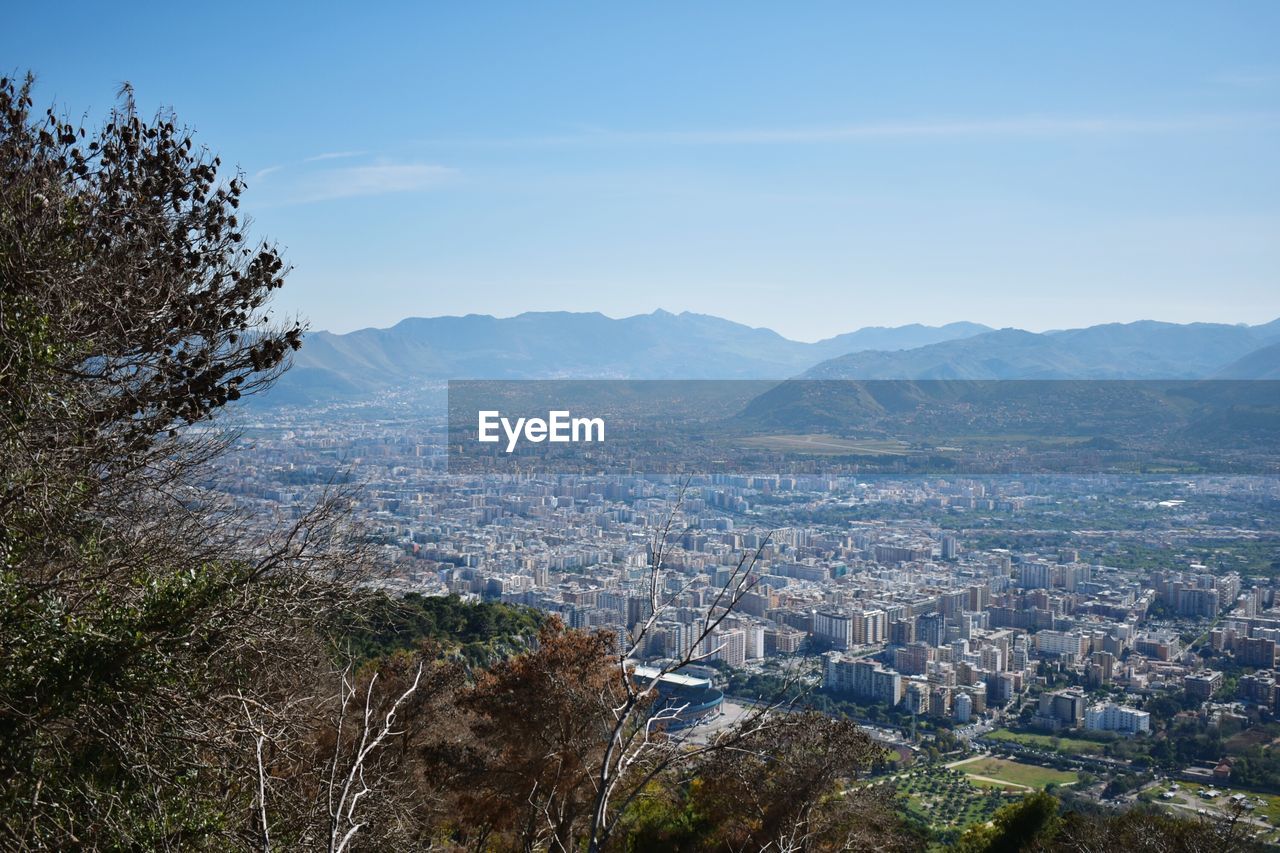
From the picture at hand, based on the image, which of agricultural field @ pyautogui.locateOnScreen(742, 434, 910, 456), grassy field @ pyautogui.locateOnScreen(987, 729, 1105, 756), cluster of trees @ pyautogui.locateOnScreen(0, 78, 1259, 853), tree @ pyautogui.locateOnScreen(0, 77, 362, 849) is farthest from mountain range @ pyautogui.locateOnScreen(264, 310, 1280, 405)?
tree @ pyautogui.locateOnScreen(0, 77, 362, 849)

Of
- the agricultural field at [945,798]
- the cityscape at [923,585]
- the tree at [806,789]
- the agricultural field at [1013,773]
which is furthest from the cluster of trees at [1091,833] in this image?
the agricultural field at [1013,773]

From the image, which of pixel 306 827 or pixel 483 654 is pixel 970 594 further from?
pixel 306 827

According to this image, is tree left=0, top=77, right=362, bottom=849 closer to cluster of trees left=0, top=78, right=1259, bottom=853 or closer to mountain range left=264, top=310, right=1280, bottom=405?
cluster of trees left=0, top=78, right=1259, bottom=853

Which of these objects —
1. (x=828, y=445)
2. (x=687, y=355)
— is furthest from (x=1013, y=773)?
(x=687, y=355)

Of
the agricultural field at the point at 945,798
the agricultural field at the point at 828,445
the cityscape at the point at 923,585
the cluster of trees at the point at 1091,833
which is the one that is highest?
the agricultural field at the point at 828,445

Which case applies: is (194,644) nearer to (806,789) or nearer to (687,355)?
(806,789)

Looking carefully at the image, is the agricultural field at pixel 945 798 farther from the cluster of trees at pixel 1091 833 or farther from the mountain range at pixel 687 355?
the mountain range at pixel 687 355
